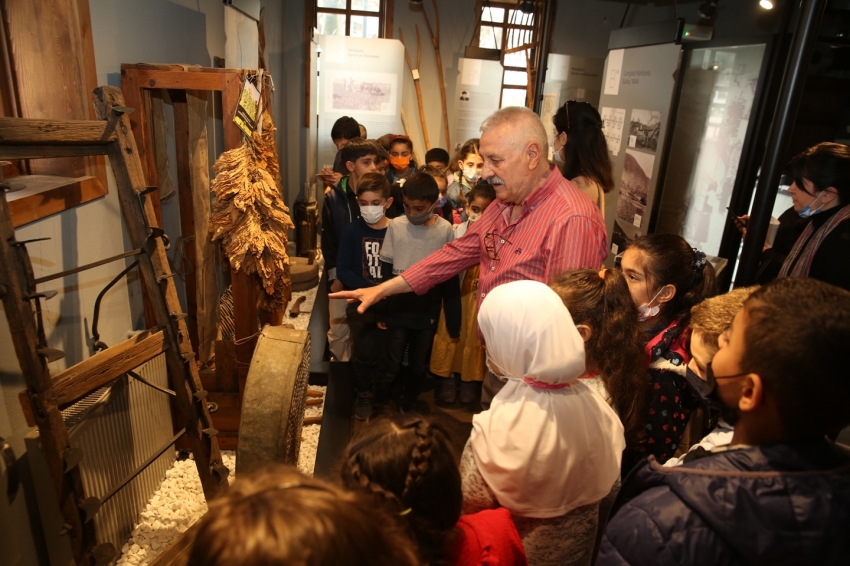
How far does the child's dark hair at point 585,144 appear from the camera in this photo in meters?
2.88

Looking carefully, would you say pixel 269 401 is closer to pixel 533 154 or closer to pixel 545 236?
pixel 545 236

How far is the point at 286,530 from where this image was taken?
1.97 feet

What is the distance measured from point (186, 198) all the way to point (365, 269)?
1.18 metres

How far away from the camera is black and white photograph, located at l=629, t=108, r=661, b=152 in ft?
12.3

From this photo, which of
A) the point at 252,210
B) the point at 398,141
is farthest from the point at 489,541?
the point at 398,141

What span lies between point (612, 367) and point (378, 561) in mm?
1123

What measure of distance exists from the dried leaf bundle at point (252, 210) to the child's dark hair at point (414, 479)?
1773 millimetres

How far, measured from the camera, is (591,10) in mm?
7441

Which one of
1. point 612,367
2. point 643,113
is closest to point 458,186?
point 643,113

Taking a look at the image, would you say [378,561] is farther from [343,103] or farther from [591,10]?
[591,10]

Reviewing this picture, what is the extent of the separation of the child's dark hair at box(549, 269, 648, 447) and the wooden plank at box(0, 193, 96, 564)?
4.85 ft

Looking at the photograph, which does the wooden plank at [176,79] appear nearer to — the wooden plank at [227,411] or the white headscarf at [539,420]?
the wooden plank at [227,411]

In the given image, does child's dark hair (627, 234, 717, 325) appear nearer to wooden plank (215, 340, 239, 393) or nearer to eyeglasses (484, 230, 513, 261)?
eyeglasses (484, 230, 513, 261)

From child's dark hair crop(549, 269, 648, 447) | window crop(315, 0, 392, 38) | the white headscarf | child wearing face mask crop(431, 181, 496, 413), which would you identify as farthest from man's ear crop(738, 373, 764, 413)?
window crop(315, 0, 392, 38)
